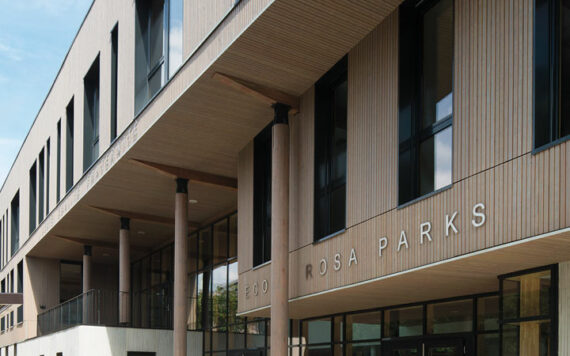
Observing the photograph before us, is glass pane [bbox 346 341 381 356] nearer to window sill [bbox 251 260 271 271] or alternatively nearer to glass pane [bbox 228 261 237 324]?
window sill [bbox 251 260 271 271]

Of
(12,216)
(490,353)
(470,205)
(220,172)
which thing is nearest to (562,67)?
(470,205)

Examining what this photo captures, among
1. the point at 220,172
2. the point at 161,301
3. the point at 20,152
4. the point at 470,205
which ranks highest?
the point at 20,152

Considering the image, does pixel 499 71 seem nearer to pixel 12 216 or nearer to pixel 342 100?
pixel 342 100

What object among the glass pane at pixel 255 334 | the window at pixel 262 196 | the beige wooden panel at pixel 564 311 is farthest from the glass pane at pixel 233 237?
the beige wooden panel at pixel 564 311

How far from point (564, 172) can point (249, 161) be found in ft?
31.3

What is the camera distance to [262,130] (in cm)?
1502

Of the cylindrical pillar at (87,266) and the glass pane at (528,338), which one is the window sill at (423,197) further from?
the cylindrical pillar at (87,266)

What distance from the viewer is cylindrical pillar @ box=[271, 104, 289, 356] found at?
481 inches

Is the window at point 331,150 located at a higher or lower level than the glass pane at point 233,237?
higher

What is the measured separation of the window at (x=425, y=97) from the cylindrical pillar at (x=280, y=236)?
3.18 metres

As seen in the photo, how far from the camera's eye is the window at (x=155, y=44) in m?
15.1

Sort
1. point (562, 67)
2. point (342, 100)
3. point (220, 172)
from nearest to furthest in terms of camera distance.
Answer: point (562, 67)
point (342, 100)
point (220, 172)

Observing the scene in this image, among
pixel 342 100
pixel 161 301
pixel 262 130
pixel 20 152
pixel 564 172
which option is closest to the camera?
pixel 564 172

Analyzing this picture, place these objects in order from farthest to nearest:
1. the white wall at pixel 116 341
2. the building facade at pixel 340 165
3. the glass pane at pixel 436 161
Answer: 1. the white wall at pixel 116 341
2. the glass pane at pixel 436 161
3. the building facade at pixel 340 165
